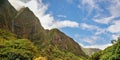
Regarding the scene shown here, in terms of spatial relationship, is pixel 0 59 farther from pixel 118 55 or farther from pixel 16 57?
pixel 118 55

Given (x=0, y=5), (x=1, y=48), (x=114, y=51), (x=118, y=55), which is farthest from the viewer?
(x=1, y=48)

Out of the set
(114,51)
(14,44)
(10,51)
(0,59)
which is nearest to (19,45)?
(14,44)

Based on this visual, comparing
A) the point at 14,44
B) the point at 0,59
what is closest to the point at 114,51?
the point at 0,59

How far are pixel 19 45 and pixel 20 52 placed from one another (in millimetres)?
29092

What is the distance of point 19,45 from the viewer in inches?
6678

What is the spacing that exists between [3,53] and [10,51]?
416 centimetres

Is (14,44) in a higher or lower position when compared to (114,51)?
higher

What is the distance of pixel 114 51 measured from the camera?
49156 mm

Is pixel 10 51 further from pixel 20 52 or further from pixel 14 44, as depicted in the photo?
pixel 14 44

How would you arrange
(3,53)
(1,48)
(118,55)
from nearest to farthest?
1. (118,55)
2. (3,53)
3. (1,48)

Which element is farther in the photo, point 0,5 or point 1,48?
point 1,48

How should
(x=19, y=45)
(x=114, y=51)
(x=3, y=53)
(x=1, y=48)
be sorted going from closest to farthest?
1. (x=114, y=51)
2. (x=3, y=53)
3. (x=1, y=48)
4. (x=19, y=45)

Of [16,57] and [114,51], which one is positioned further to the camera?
[16,57]

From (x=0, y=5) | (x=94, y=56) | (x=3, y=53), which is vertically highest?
(x=3, y=53)
